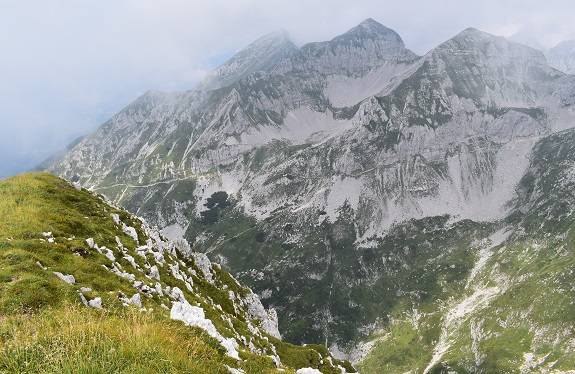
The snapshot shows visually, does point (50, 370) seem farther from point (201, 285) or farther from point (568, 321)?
point (568, 321)

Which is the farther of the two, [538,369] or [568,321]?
[568,321]

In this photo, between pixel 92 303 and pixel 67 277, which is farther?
pixel 67 277

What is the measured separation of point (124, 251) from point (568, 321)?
9215 inches

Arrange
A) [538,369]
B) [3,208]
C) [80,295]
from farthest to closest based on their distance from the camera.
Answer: [538,369]
[3,208]
[80,295]

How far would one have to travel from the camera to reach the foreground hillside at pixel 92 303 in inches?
283

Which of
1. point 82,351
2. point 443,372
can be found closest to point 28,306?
point 82,351

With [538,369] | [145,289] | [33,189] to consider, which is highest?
[33,189]

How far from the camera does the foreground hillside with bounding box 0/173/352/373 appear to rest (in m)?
7.18

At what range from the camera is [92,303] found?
19.0 meters

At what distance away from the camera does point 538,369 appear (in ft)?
529

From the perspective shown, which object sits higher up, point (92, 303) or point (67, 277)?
point (67, 277)

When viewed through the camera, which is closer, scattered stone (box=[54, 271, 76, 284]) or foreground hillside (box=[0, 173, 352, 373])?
foreground hillside (box=[0, 173, 352, 373])

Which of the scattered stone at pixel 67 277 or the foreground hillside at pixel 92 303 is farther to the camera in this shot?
the scattered stone at pixel 67 277

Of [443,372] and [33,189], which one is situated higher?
[33,189]
